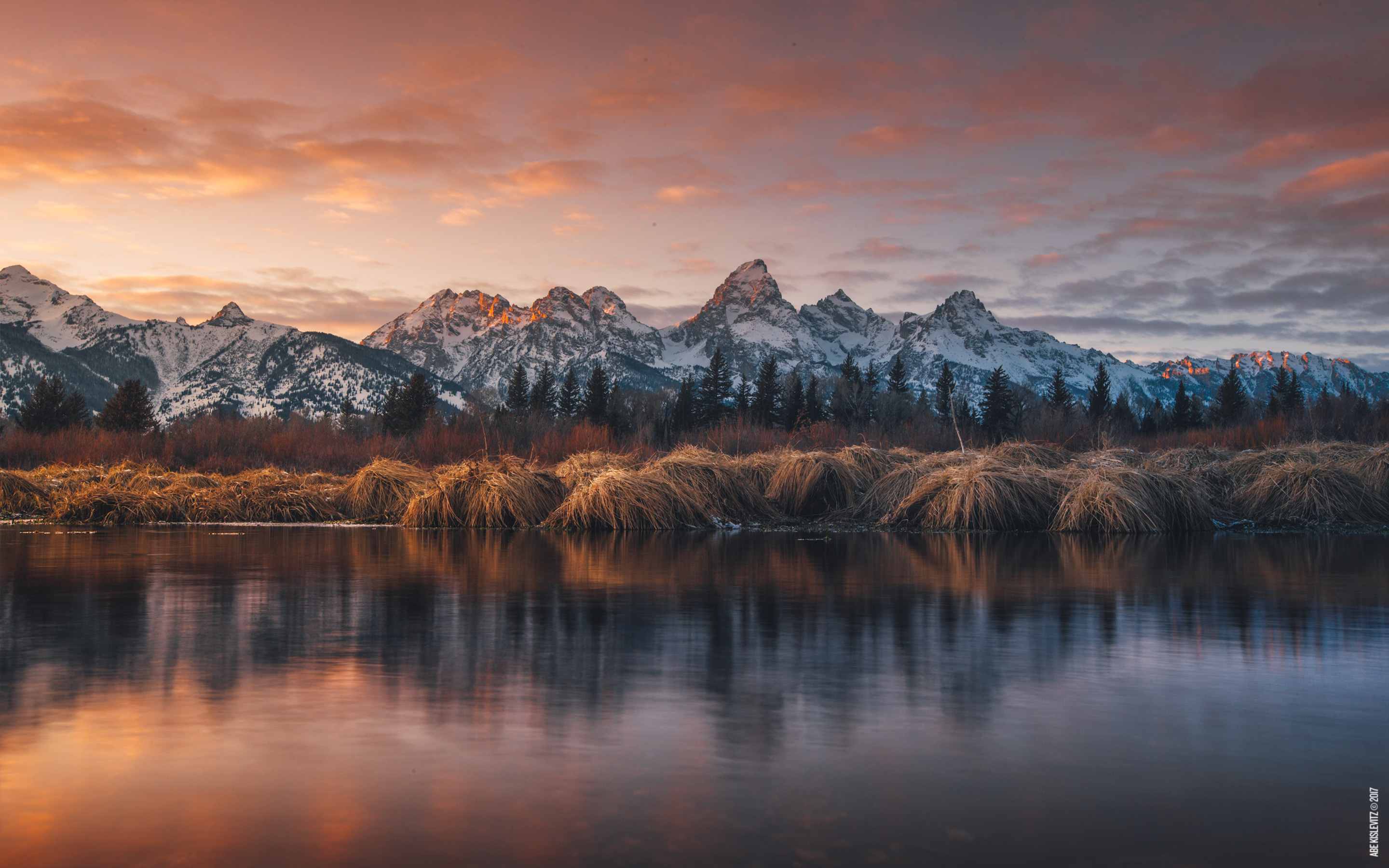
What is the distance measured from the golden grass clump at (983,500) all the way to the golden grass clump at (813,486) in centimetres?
159

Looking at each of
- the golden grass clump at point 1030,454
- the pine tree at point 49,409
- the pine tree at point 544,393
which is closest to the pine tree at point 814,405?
the pine tree at point 544,393

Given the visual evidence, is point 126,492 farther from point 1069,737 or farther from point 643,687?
point 1069,737

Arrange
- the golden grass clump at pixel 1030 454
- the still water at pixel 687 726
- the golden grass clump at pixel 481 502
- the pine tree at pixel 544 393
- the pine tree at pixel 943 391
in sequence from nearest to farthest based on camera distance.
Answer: the still water at pixel 687 726 → the golden grass clump at pixel 481 502 → the golden grass clump at pixel 1030 454 → the pine tree at pixel 544 393 → the pine tree at pixel 943 391

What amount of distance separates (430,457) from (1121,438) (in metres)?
21.5

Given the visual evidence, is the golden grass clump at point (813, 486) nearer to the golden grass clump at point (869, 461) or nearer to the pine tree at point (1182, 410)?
the golden grass clump at point (869, 461)

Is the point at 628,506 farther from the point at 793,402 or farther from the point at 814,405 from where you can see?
the point at 793,402

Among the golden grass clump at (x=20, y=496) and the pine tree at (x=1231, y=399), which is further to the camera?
the pine tree at (x=1231, y=399)

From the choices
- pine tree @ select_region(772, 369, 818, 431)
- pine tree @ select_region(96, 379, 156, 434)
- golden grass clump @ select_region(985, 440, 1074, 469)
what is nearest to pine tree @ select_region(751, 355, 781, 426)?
pine tree @ select_region(772, 369, 818, 431)

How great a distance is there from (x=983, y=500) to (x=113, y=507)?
53.8 feet

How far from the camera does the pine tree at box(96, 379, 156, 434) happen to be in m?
55.1

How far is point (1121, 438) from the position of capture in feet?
97.9

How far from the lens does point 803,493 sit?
1816 centimetres

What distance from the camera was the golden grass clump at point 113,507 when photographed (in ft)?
59.2

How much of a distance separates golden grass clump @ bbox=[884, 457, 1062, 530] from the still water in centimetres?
834
